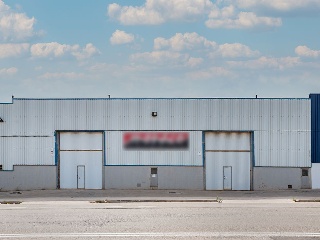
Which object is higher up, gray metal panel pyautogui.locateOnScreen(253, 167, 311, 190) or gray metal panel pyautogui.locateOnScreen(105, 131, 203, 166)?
gray metal panel pyautogui.locateOnScreen(105, 131, 203, 166)

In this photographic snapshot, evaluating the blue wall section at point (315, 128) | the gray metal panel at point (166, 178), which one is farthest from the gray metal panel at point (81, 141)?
the blue wall section at point (315, 128)

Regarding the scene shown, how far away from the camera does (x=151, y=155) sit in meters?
44.3

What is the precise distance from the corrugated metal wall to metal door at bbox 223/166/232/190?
2.03m

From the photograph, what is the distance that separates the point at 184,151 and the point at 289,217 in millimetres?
17425

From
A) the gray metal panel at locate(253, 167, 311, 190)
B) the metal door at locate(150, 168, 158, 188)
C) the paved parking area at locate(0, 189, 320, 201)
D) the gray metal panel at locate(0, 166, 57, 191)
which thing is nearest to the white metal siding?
the gray metal panel at locate(253, 167, 311, 190)

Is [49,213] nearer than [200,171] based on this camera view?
Yes

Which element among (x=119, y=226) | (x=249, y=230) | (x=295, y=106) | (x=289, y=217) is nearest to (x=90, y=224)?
(x=119, y=226)

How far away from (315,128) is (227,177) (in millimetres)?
7288

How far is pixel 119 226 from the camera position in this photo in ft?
80.7

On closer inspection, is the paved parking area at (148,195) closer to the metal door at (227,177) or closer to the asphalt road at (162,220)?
the metal door at (227,177)

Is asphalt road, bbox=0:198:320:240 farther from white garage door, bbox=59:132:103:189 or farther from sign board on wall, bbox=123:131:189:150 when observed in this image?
sign board on wall, bbox=123:131:189:150

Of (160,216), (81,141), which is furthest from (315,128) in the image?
(160,216)

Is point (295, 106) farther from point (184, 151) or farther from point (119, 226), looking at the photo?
point (119, 226)

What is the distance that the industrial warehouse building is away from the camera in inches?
1726
